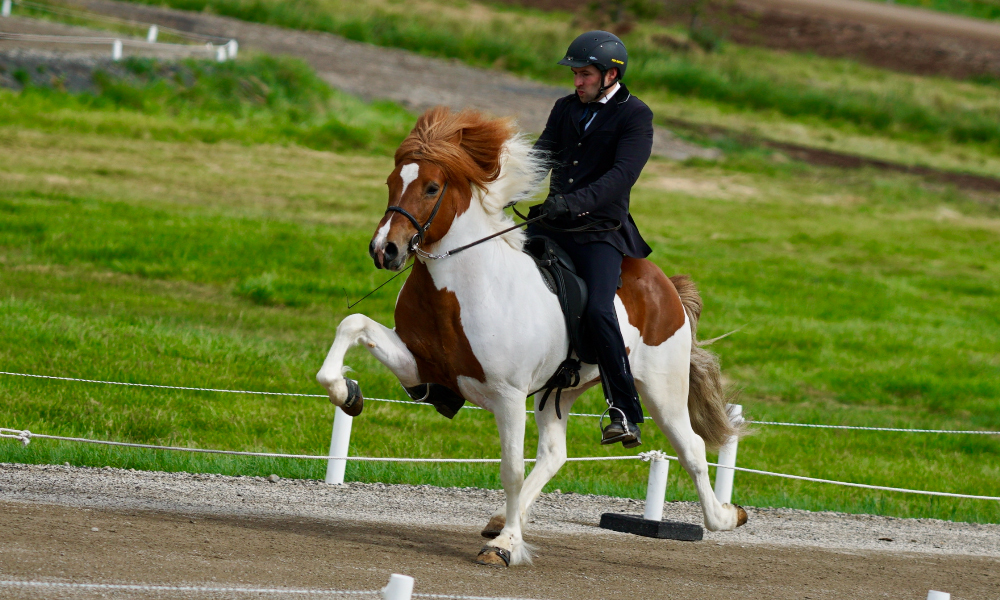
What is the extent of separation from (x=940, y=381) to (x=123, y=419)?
35.8 ft

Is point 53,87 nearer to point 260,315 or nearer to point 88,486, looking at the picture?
point 260,315

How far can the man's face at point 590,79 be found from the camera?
669 cm

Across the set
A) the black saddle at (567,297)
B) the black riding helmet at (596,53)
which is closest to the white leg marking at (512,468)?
the black saddle at (567,297)

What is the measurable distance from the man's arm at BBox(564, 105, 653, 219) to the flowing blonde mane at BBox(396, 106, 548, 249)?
1.06 ft

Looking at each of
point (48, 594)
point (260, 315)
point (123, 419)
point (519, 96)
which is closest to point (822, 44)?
point (519, 96)

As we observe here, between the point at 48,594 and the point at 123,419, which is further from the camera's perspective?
the point at 123,419

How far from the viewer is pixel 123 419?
10016mm

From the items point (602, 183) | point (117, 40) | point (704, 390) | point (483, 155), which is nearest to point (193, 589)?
point (483, 155)

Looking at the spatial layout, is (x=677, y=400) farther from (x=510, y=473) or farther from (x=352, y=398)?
(x=352, y=398)

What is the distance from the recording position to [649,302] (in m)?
7.06

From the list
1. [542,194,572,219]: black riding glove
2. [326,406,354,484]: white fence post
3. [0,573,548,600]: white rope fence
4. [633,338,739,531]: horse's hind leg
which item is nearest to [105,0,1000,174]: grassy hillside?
[326,406,354,484]: white fence post

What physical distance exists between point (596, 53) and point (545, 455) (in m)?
2.45

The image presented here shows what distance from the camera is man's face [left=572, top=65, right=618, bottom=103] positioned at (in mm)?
6688

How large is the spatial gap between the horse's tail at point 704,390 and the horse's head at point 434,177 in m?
1.93
